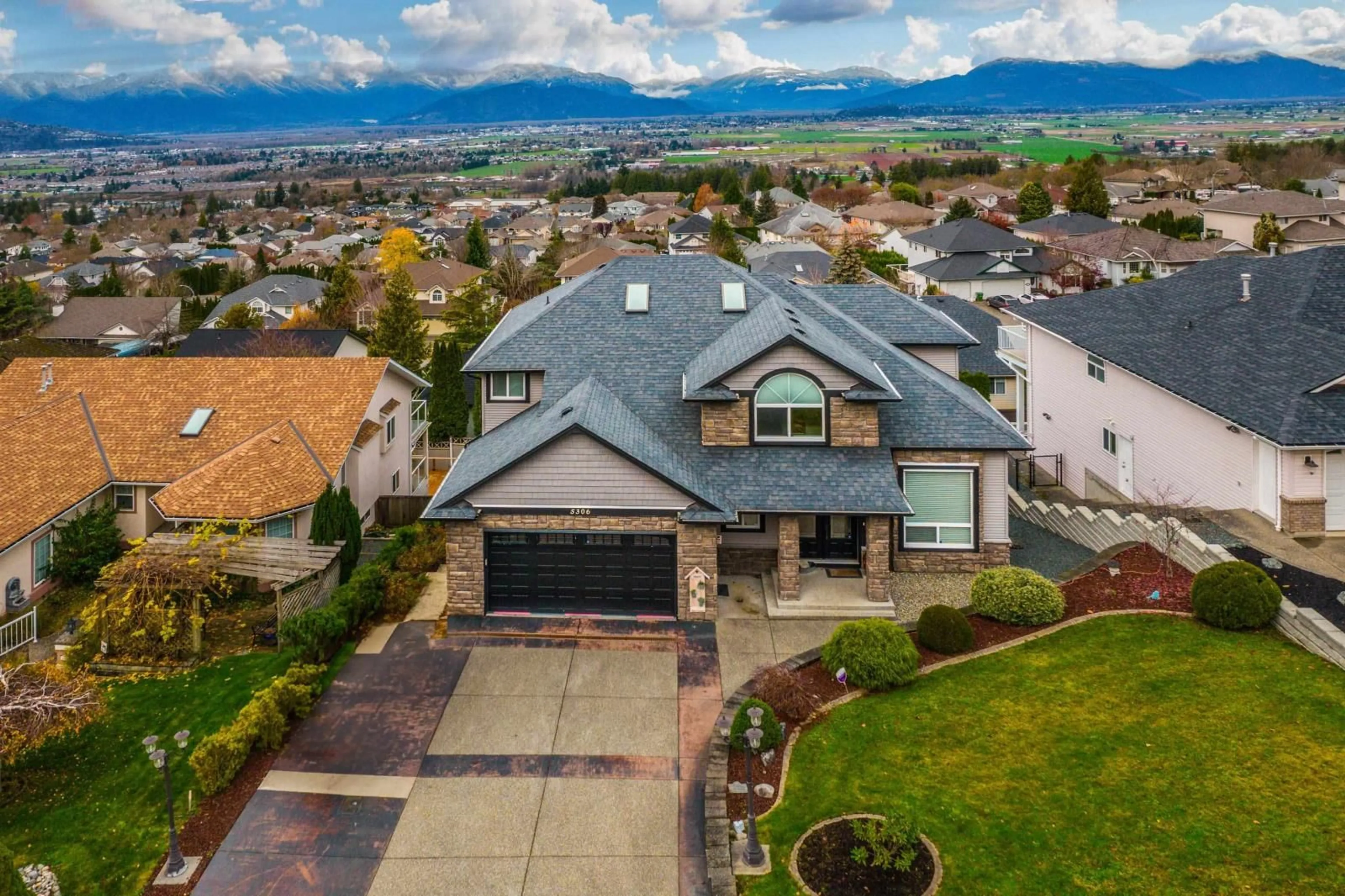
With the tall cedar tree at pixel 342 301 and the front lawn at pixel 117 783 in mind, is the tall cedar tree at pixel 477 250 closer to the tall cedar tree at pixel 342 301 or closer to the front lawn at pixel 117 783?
the tall cedar tree at pixel 342 301

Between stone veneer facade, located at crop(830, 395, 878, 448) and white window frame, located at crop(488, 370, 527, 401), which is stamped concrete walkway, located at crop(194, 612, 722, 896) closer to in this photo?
stone veneer facade, located at crop(830, 395, 878, 448)

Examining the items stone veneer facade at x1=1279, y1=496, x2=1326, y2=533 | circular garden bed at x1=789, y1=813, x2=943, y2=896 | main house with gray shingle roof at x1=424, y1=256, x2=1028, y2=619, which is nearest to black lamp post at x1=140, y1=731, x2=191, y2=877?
main house with gray shingle roof at x1=424, y1=256, x2=1028, y2=619

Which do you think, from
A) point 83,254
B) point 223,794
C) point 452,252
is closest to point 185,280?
point 452,252

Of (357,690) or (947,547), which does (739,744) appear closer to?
(357,690)

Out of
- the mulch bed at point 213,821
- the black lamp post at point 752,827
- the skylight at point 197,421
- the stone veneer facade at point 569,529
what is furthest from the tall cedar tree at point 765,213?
the black lamp post at point 752,827

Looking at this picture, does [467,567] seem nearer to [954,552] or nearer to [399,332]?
[954,552]

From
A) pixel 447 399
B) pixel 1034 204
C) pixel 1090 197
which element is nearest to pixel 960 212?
pixel 1034 204
